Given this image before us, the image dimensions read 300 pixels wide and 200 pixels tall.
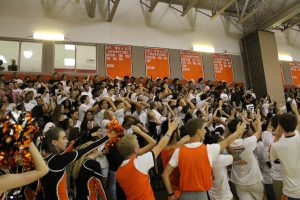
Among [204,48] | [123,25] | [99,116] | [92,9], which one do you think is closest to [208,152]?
[99,116]

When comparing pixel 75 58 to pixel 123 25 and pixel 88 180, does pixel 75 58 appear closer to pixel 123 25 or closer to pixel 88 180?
pixel 123 25

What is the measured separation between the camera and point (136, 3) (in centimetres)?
1280

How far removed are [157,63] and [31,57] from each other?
17.4 ft

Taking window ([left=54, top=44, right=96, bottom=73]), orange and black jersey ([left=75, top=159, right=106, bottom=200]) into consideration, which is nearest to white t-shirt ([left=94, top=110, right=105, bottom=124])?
orange and black jersey ([left=75, top=159, right=106, bottom=200])

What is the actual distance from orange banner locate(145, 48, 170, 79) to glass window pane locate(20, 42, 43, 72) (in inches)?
177

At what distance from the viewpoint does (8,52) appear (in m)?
10.6

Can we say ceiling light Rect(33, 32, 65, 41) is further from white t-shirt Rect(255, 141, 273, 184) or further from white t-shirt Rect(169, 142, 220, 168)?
white t-shirt Rect(169, 142, 220, 168)

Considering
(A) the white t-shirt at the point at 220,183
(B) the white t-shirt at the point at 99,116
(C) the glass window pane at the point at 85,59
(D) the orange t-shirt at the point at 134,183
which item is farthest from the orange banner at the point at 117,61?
(D) the orange t-shirt at the point at 134,183

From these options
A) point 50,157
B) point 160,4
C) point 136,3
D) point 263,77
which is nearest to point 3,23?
point 136,3

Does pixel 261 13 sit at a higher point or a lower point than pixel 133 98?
higher

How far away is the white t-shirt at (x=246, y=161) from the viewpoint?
3246mm

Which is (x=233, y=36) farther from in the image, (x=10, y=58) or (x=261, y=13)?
(x=10, y=58)

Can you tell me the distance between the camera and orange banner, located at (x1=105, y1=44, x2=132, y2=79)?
11.8m

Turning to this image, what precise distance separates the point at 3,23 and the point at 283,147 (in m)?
11.0
